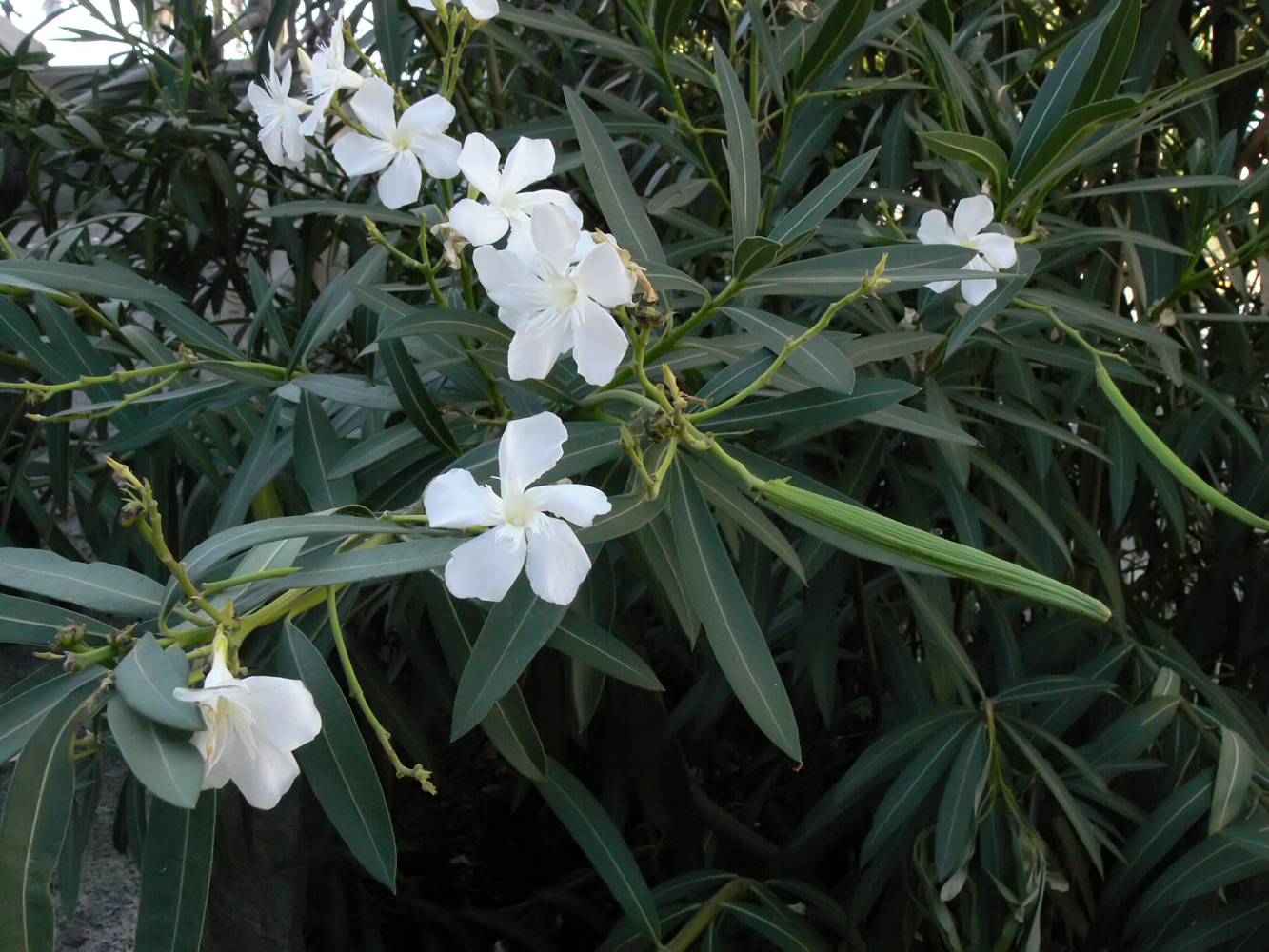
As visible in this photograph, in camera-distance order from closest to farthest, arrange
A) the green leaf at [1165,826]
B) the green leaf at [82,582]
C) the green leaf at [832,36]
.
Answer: the green leaf at [82,582]
the green leaf at [832,36]
the green leaf at [1165,826]

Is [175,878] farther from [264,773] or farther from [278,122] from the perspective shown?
[278,122]

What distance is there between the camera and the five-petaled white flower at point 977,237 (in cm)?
73

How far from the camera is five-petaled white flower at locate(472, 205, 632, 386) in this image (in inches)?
20.3

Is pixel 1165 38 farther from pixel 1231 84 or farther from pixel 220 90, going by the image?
pixel 220 90

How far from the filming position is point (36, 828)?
1.38 ft

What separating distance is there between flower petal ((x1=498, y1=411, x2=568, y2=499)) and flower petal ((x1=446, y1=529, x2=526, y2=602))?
3cm

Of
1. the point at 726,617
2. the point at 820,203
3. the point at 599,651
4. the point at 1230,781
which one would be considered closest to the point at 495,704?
the point at 599,651

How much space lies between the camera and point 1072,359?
2.95ft

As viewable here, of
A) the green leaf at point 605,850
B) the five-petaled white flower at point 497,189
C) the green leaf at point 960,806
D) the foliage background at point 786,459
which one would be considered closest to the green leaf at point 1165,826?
the foliage background at point 786,459

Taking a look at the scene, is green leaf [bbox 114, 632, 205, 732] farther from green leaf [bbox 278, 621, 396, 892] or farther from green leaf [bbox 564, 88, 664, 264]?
green leaf [bbox 564, 88, 664, 264]

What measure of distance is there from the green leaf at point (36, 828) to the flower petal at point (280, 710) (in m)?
0.08

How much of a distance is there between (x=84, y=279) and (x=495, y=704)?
45 cm

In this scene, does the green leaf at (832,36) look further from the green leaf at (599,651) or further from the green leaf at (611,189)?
the green leaf at (599,651)

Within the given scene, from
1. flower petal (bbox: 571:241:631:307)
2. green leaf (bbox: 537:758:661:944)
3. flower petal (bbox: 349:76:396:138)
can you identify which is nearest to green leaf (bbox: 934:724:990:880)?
green leaf (bbox: 537:758:661:944)
